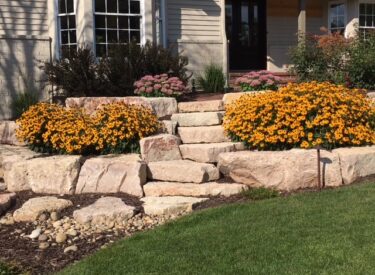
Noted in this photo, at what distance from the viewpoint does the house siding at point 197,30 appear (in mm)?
13086

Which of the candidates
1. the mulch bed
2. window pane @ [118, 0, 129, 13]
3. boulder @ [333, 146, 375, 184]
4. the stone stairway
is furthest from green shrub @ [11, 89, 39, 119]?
boulder @ [333, 146, 375, 184]

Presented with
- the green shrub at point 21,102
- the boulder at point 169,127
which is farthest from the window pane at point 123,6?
the boulder at point 169,127

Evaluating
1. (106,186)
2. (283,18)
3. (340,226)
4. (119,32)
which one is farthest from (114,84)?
(283,18)

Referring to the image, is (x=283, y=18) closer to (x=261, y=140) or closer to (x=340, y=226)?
(x=261, y=140)

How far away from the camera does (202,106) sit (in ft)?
29.9

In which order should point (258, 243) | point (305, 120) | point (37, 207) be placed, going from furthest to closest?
1. point (305, 120)
2. point (37, 207)
3. point (258, 243)

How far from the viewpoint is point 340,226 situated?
486 cm

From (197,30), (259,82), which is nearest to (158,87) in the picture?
(259,82)

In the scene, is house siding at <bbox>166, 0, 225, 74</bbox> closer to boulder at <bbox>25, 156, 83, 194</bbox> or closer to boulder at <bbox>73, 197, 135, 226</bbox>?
boulder at <bbox>25, 156, 83, 194</bbox>

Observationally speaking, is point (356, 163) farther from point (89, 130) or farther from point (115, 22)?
point (115, 22)

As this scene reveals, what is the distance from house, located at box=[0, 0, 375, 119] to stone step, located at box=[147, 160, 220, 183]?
464 cm

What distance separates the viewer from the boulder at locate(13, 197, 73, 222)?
5.94m

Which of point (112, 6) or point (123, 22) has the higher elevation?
point (112, 6)

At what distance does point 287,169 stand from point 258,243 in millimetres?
2115
